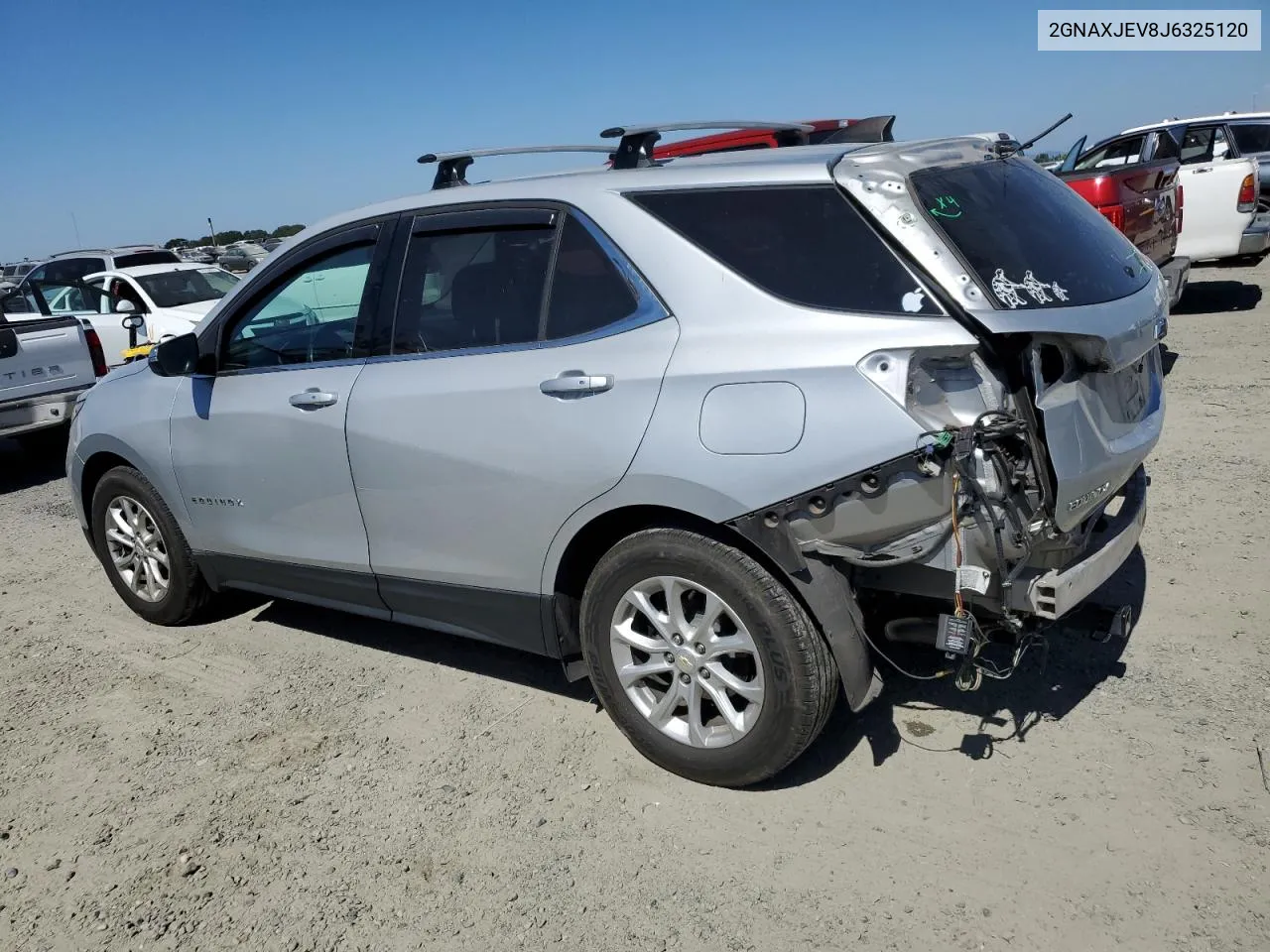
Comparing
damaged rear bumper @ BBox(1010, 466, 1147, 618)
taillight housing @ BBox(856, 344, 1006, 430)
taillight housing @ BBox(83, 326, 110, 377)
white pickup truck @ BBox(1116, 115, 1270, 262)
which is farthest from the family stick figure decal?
white pickup truck @ BBox(1116, 115, 1270, 262)

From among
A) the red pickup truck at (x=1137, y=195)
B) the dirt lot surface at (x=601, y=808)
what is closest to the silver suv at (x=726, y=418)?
the dirt lot surface at (x=601, y=808)

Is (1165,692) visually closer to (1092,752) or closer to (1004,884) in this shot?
(1092,752)

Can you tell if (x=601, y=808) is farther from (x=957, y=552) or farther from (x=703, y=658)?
(x=957, y=552)

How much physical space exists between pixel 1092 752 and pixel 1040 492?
1031mm

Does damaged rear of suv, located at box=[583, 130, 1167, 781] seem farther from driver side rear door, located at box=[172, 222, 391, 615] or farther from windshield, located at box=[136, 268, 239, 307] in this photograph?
windshield, located at box=[136, 268, 239, 307]

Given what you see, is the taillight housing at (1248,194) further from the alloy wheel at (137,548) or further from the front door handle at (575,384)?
the alloy wheel at (137,548)

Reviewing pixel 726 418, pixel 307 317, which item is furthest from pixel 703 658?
pixel 307 317

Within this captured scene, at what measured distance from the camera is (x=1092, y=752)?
129 inches

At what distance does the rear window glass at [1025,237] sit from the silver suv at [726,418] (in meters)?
0.01

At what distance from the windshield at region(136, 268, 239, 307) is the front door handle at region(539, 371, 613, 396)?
9.88m

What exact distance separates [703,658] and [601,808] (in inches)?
23.3

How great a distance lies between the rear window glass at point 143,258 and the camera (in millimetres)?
14109

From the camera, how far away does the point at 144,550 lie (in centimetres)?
492

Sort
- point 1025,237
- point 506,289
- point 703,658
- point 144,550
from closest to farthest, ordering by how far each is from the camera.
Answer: point 1025,237
point 703,658
point 506,289
point 144,550
